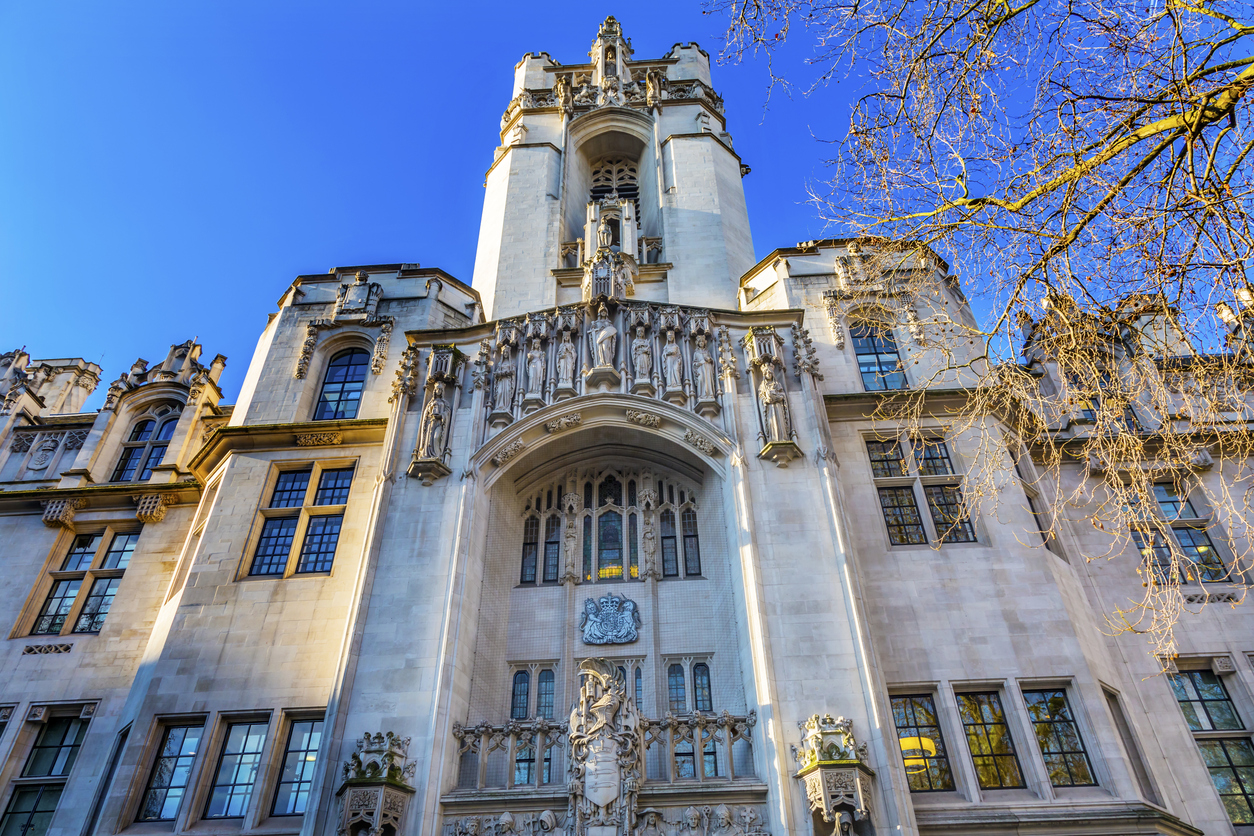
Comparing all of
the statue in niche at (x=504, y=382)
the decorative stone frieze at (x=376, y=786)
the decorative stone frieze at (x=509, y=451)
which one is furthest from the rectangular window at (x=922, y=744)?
the statue in niche at (x=504, y=382)

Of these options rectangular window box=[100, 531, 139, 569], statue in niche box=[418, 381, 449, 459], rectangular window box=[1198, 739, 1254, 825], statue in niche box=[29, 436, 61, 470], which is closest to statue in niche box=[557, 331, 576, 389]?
statue in niche box=[418, 381, 449, 459]

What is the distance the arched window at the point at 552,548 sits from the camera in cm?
1870

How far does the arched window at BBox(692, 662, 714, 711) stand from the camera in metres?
16.3

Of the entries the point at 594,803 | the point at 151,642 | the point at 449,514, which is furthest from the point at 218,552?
the point at 594,803

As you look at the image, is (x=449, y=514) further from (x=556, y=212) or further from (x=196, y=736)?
(x=556, y=212)

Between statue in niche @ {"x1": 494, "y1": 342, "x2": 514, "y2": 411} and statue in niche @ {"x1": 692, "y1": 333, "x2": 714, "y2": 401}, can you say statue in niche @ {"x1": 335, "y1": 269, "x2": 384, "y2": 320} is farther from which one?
statue in niche @ {"x1": 692, "y1": 333, "x2": 714, "y2": 401}

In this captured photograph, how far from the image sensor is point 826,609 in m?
15.4

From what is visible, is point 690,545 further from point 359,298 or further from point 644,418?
point 359,298

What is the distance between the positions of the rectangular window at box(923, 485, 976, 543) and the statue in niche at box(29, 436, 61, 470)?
2383 cm

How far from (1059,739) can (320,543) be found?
15.3m

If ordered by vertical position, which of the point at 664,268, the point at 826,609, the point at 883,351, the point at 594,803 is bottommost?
the point at 594,803

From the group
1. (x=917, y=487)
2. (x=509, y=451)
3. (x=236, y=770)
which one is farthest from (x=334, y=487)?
(x=917, y=487)

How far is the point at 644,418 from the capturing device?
18.8m

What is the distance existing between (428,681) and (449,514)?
3645 millimetres
